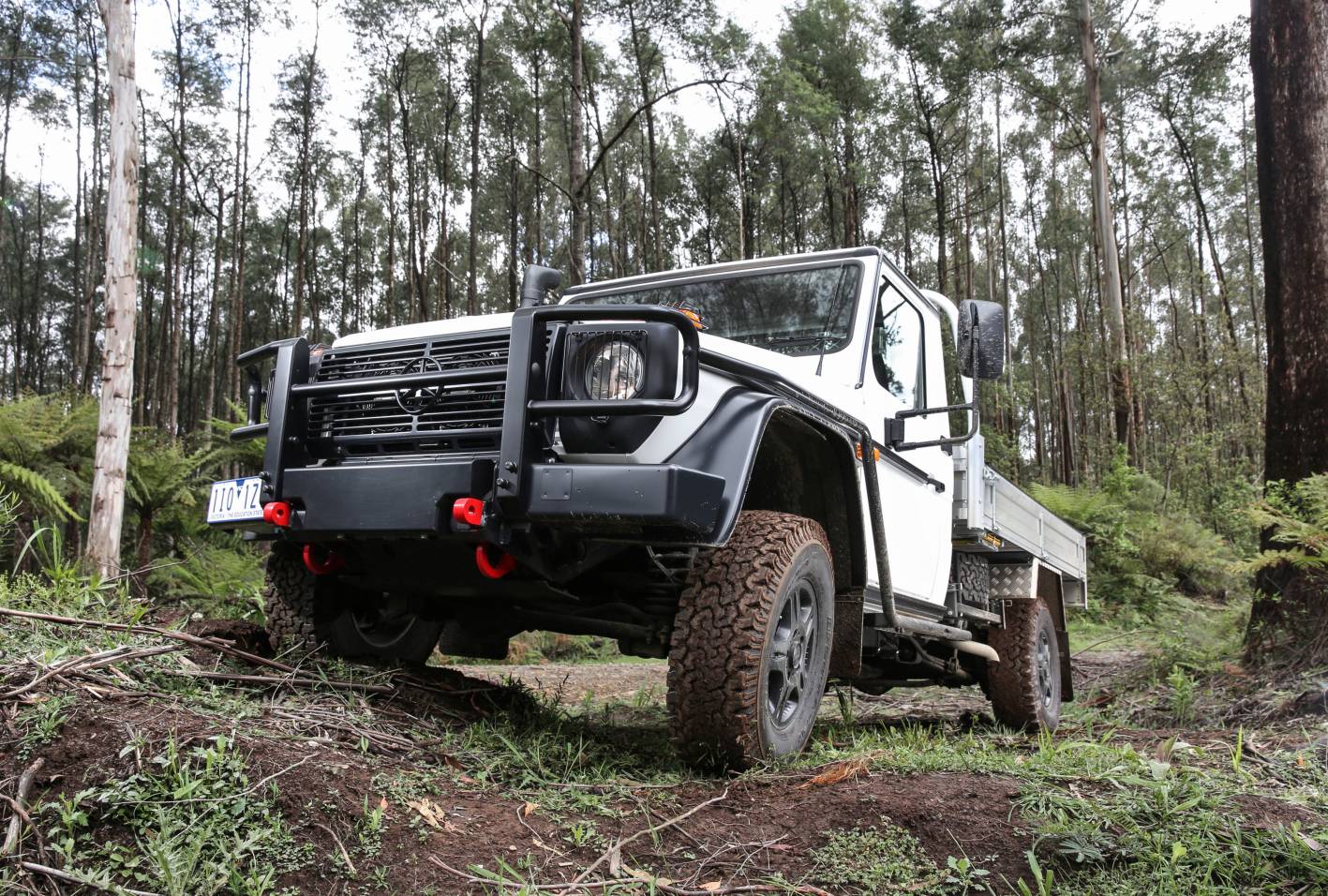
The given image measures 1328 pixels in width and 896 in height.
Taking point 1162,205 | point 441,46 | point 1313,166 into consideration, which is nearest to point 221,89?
point 441,46

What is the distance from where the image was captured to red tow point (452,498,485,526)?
2531 millimetres

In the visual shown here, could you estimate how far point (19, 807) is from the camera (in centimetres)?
193

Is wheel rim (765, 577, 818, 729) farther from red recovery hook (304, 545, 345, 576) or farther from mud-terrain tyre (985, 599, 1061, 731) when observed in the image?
mud-terrain tyre (985, 599, 1061, 731)

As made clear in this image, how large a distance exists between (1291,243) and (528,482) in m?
5.10

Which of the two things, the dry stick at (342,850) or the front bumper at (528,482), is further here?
the front bumper at (528,482)

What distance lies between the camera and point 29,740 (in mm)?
2156

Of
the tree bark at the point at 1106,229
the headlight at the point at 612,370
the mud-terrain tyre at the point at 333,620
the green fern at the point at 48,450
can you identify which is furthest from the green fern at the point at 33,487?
the tree bark at the point at 1106,229

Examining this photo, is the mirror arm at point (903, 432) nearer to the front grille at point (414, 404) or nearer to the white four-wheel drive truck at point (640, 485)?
the white four-wheel drive truck at point (640, 485)

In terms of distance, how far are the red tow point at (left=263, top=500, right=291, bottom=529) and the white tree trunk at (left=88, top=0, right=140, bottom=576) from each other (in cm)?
527

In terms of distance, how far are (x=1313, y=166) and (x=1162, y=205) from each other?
34251 mm

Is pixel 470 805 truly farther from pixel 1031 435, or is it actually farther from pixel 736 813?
pixel 1031 435

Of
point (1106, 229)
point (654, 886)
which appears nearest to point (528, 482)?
point (654, 886)

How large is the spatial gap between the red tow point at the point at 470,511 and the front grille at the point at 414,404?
0.74ft

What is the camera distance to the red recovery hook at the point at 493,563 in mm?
2762
